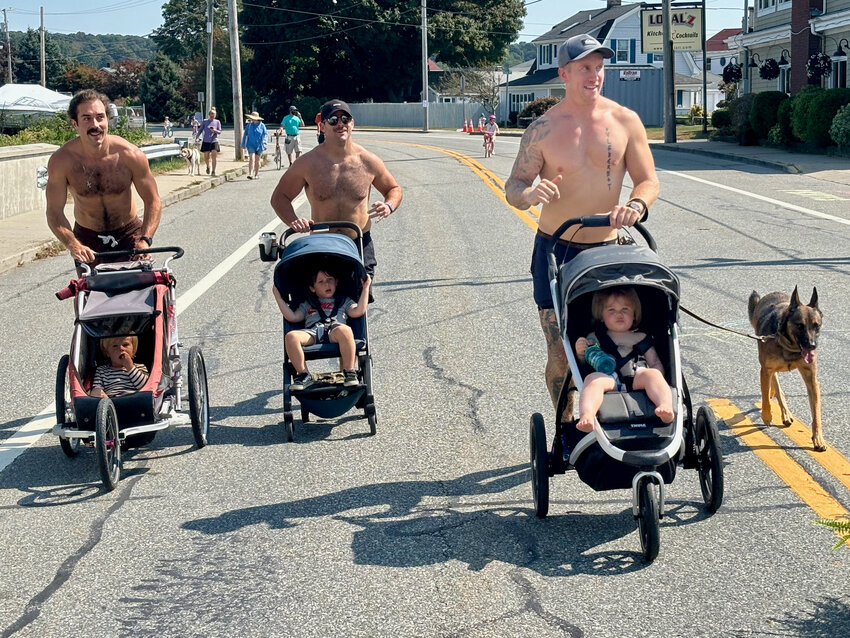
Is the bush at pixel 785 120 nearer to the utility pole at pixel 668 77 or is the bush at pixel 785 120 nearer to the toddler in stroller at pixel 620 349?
the utility pole at pixel 668 77

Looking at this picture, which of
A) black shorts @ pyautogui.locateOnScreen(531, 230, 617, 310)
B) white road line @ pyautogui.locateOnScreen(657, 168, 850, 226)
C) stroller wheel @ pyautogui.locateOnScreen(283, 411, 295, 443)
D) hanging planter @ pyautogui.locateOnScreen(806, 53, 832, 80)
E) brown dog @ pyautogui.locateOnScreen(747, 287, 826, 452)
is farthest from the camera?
hanging planter @ pyautogui.locateOnScreen(806, 53, 832, 80)

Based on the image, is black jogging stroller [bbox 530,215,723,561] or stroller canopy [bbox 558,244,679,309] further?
stroller canopy [bbox 558,244,679,309]

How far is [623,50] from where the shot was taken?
8488 cm

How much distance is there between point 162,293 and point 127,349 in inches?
15.2

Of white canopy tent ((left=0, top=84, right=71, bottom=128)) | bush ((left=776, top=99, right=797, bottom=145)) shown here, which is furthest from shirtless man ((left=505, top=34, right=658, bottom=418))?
white canopy tent ((left=0, top=84, right=71, bottom=128))

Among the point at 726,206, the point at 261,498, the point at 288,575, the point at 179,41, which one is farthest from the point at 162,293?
the point at 179,41

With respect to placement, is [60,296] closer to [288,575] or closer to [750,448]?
[288,575]

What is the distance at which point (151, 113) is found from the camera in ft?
320

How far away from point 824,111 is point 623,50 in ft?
187

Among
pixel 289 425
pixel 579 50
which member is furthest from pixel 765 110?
pixel 579 50

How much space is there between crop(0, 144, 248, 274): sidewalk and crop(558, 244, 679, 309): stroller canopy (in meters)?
10.7

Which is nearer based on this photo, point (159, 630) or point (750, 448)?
point (159, 630)

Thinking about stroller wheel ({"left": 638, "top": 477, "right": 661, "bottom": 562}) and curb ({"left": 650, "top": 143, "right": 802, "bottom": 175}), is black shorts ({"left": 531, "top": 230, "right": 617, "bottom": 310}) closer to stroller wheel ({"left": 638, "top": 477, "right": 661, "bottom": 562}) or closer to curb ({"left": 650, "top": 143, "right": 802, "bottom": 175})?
stroller wheel ({"left": 638, "top": 477, "right": 661, "bottom": 562})

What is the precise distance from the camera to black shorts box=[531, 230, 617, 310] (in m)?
5.87
